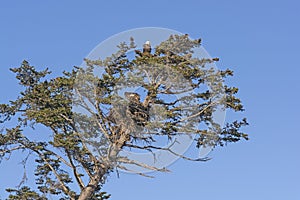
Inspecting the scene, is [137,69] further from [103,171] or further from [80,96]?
[103,171]

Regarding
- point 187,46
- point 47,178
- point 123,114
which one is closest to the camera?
point 123,114

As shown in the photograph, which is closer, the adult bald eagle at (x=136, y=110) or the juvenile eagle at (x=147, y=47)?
the adult bald eagle at (x=136, y=110)

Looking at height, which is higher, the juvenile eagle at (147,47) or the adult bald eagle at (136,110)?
the juvenile eagle at (147,47)

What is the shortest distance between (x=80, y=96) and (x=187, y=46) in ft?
16.1

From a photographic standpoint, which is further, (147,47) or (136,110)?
(147,47)

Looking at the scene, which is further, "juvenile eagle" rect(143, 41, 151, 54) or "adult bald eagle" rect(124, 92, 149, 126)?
"juvenile eagle" rect(143, 41, 151, 54)

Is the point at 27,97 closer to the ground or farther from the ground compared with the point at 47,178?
farther from the ground

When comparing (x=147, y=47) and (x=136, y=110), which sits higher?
(x=147, y=47)

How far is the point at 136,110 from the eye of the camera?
23.4 meters

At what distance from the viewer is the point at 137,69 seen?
78.5 ft

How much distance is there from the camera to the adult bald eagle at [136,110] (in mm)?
23109

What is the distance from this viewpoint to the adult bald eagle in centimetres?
2311

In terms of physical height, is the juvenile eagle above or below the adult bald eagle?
above

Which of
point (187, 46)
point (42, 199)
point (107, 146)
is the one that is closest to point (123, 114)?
point (107, 146)
